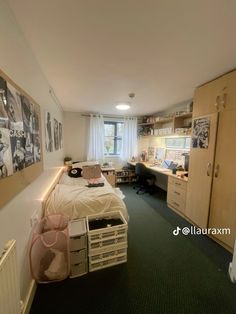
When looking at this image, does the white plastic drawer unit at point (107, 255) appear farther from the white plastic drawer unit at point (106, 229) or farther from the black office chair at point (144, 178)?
the black office chair at point (144, 178)

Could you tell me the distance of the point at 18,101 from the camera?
1.13 meters

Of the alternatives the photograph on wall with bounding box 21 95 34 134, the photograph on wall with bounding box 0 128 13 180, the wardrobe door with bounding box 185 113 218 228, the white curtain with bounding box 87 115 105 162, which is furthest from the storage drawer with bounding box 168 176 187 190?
the photograph on wall with bounding box 0 128 13 180

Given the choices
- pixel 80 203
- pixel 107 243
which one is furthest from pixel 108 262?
pixel 80 203

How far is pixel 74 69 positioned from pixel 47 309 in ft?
8.05

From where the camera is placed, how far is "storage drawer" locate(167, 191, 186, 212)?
2908 mm

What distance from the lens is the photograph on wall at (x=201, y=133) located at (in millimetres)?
2295

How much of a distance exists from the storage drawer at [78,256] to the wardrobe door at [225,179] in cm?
183

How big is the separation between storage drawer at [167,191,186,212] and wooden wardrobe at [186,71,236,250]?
0.34 metres

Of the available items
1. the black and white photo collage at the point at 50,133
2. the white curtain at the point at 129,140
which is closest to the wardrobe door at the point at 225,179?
the black and white photo collage at the point at 50,133

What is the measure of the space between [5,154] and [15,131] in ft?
0.73

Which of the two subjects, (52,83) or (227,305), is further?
(52,83)

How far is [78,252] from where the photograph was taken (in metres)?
1.61

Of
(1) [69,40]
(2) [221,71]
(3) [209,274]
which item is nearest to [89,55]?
(1) [69,40]

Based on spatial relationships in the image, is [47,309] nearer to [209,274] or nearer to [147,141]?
[209,274]
